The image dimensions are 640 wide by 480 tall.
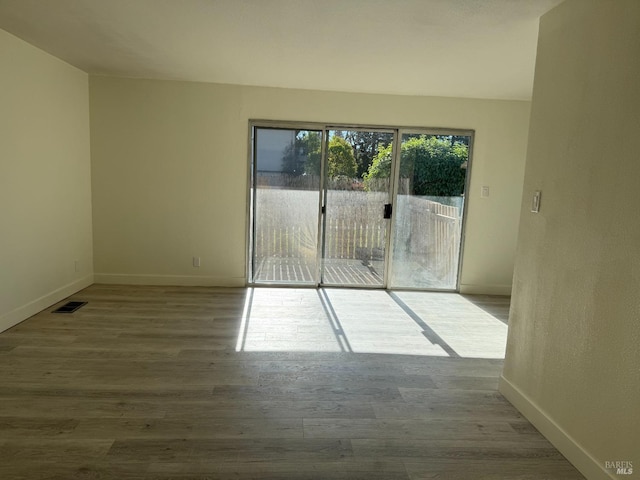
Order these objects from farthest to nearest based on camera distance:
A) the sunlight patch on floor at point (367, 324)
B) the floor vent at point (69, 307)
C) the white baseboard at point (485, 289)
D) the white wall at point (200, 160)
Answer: the white baseboard at point (485, 289), the white wall at point (200, 160), the floor vent at point (69, 307), the sunlight patch on floor at point (367, 324)

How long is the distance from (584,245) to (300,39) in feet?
7.77

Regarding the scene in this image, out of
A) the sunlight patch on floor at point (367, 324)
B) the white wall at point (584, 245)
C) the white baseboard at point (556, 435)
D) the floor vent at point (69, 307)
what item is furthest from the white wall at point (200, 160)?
the white baseboard at point (556, 435)

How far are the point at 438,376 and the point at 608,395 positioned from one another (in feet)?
3.81

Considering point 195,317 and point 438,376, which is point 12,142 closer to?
point 195,317

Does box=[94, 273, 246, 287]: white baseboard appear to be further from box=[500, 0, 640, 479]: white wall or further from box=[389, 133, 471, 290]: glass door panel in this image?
box=[500, 0, 640, 479]: white wall

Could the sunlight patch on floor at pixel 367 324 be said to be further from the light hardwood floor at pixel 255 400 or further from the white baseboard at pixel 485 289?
the white baseboard at pixel 485 289

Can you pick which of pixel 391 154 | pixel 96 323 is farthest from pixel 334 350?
pixel 391 154

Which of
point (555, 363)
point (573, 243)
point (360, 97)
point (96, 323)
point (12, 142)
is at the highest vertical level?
point (360, 97)

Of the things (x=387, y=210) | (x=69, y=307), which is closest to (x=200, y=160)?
(x=69, y=307)

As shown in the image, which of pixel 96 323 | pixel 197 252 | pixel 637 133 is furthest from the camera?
pixel 197 252

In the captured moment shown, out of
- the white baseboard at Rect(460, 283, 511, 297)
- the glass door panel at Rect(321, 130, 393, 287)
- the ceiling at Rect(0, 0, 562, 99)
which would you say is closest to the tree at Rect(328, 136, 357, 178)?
the glass door panel at Rect(321, 130, 393, 287)

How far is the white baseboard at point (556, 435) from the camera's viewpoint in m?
1.79

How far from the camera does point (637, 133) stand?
5.46ft

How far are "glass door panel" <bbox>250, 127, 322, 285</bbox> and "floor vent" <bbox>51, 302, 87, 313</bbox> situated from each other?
1.88 m
